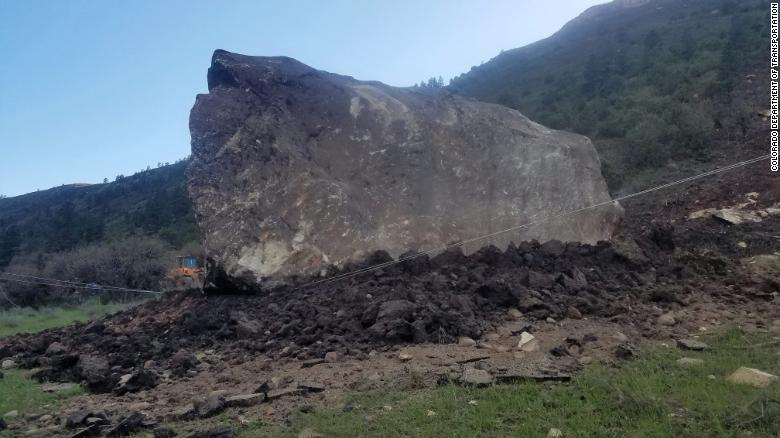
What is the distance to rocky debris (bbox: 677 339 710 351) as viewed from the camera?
4695 mm

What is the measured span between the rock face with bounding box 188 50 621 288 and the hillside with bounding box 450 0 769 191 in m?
6.62

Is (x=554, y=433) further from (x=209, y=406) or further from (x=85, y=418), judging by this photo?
(x=85, y=418)

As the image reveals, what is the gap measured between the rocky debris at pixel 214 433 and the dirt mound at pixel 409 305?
4.94 feet

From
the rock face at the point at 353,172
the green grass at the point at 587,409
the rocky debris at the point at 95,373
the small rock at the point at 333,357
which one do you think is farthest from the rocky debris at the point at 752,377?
the rocky debris at the point at 95,373

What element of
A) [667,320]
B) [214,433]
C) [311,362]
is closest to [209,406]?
[214,433]

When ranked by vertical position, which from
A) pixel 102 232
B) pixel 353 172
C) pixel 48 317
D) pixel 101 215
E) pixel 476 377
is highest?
pixel 101 215

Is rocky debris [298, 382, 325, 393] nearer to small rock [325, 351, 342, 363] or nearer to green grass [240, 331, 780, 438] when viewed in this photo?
green grass [240, 331, 780, 438]

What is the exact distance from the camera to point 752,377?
3.95 meters

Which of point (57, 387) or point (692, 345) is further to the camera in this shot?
point (57, 387)

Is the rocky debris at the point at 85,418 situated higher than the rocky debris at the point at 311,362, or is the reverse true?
the rocky debris at the point at 85,418

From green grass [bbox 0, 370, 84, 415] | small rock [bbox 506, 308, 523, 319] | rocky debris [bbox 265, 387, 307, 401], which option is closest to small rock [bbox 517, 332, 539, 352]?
small rock [bbox 506, 308, 523, 319]

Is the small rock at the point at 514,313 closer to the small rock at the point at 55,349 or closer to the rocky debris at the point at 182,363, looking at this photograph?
the rocky debris at the point at 182,363

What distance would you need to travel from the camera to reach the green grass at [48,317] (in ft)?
44.1

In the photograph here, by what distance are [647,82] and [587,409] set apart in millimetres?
22541
